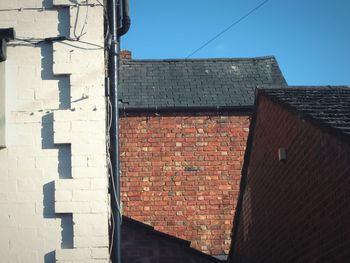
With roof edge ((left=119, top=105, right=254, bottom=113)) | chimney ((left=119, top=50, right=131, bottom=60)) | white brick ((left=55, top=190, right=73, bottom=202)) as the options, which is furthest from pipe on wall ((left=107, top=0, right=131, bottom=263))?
chimney ((left=119, top=50, right=131, bottom=60))

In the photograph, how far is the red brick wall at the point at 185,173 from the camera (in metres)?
11.3

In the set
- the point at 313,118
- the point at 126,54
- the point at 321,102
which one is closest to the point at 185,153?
the point at 126,54

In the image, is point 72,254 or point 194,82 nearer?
point 72,254

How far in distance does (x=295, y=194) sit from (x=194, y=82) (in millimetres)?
7128

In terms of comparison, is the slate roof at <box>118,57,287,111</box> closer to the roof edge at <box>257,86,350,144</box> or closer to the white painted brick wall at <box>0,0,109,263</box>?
the roof edge at <box>257,86,350,144</box>

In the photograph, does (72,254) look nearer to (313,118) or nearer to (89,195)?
(89,195)

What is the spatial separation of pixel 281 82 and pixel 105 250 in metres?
9.43

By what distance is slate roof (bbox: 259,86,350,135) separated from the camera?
538 cm

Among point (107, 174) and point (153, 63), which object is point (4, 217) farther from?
point (153, 63)

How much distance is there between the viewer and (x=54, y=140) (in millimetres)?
5203

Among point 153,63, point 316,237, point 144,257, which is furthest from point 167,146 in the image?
point 316,237

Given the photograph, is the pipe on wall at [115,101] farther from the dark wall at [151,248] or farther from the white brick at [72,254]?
the dark wall at [151,248]

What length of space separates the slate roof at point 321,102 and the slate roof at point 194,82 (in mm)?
4791

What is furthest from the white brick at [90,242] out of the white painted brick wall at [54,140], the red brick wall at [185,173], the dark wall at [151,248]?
the red brick wall at [185,173]
